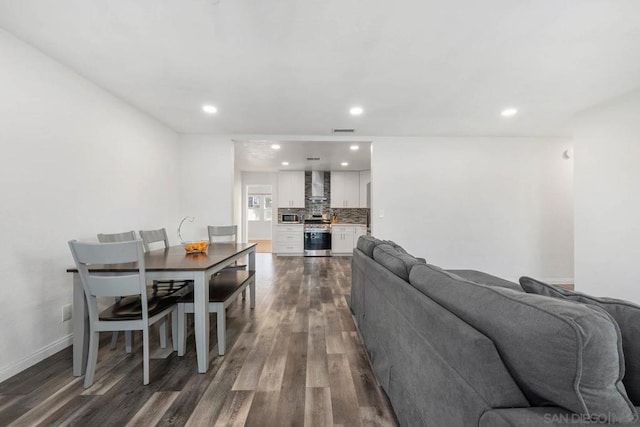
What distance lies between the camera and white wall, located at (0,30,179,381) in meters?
1.90

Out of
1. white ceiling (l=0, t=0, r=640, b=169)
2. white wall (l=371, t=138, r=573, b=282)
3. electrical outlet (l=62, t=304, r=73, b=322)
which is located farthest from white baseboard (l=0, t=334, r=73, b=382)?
white wall (l=371, t=138, r=573, b=282)

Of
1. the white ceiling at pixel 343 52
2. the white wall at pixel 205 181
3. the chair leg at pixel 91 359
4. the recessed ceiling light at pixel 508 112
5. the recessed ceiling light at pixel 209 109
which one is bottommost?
the chair leg at pixel 91 359

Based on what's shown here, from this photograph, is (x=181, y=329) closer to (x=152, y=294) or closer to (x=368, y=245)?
(x=152, y=294)

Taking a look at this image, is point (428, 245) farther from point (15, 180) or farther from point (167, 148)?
point (15, 180)

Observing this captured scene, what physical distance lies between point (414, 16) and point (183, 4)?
143cm

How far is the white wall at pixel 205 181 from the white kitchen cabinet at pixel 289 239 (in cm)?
312

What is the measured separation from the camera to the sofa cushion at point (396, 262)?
159 cm

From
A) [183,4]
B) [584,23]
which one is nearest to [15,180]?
[183,4]

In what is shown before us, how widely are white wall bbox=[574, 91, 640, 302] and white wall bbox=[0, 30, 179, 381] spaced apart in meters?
5.53

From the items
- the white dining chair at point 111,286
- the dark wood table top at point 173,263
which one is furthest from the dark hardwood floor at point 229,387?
the dark wood table top at point 173,263

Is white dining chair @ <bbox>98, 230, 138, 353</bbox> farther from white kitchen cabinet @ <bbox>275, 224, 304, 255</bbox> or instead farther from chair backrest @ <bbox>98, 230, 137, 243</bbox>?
white kitchen cabinet @ <bbox>275, 224, 304, 255</bbox>

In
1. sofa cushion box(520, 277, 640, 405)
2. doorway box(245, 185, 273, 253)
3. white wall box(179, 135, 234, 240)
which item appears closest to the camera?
sofa cushion box(520, 277, 640, 405)

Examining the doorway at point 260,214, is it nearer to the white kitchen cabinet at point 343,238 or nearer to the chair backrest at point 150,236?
the white kitchen cabinet at point 343,238

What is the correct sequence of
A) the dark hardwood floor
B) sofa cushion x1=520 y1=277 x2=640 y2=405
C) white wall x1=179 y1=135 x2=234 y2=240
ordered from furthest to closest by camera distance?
white wall x1=179 y1=135 x2=234 y2=240 → the dark hardwood floor → sofa cushion x1=520 y1=277 x2=640 y2=405
